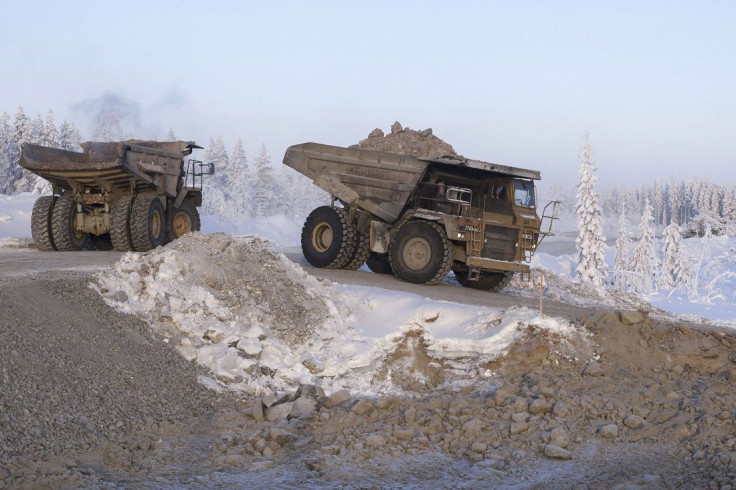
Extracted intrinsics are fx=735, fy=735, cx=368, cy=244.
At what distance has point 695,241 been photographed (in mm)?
81562

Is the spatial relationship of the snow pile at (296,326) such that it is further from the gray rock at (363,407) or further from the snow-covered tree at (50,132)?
the snow-covered tree at (50,132)

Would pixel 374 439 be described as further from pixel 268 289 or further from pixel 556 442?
pixel 268 289

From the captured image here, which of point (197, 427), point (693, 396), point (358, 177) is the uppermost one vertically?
point (358, 177)

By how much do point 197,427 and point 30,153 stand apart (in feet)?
41.2

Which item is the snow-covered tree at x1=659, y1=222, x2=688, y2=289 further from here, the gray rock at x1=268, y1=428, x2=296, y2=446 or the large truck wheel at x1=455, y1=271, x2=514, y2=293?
the gray rock at x1=268, y1=428, x2=296, y2=446

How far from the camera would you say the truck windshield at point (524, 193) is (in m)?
15.8

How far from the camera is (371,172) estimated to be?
52.7ft

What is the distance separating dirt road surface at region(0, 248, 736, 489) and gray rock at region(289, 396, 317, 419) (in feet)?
0.20

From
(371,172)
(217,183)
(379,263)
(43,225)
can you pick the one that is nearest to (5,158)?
(217,183)

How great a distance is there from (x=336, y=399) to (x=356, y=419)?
62 centimetres

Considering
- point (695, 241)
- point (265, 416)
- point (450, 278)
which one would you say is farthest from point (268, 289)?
point (695, 241)

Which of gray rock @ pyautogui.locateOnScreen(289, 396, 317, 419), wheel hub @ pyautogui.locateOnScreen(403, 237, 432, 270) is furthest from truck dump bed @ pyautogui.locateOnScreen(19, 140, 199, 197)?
gray rock @ pyautogui.locateOnScreen(289, 396, 317, 419)

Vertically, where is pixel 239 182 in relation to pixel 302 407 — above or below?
→ above

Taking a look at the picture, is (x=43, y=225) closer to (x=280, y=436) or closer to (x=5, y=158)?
(x=280, y=436)
